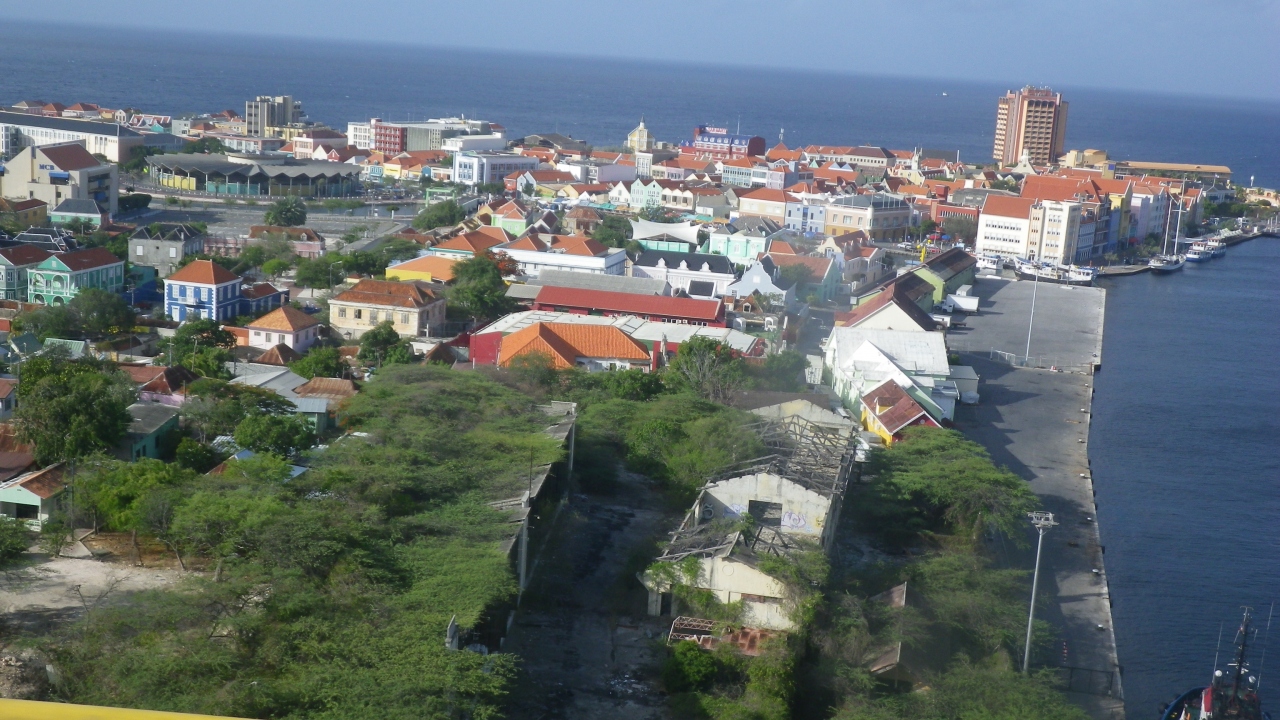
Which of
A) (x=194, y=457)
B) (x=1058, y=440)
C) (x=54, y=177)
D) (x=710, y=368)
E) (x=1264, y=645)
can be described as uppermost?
(x=54, y=177)

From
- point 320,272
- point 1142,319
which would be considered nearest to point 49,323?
point 320,272

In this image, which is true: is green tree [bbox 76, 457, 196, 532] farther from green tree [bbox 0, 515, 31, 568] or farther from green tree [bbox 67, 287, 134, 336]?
green tree [bbox 67, 287, 134, 336]

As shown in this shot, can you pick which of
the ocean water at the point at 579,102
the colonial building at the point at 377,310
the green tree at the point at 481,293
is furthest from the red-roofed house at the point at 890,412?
the ocean water at the point at 579,102

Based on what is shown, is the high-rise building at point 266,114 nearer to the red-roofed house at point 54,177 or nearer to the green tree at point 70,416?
the red-roofed house at point 54,177

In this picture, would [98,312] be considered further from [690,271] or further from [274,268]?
[690,271]

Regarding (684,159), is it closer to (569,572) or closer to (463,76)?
(569,572)

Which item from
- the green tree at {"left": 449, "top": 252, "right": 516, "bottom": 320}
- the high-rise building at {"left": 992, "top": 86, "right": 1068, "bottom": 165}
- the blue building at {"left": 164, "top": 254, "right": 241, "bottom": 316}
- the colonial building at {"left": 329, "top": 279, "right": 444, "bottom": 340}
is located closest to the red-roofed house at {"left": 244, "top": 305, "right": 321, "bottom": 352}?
the colonial building at {"left": 329, "top": 279, "right": 444, "bottom": 340}

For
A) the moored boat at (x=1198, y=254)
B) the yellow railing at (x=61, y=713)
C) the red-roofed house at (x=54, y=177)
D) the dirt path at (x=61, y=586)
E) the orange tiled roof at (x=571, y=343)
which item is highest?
the yellow railing at (x=61, y=713)
